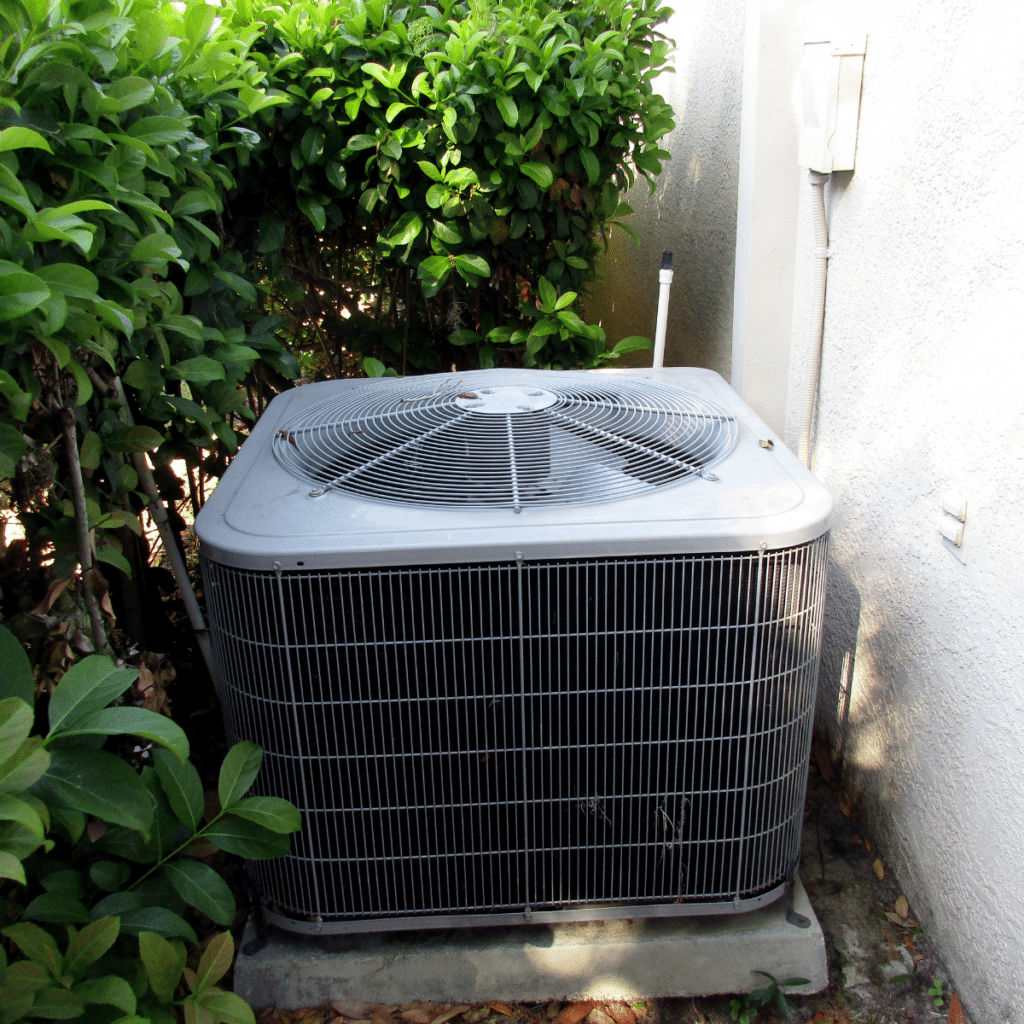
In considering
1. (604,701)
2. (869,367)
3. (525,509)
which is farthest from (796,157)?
(604,701)

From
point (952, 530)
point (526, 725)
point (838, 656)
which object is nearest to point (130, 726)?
point (526, 725)

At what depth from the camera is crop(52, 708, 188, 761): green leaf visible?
112cm

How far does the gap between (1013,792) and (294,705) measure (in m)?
1.28

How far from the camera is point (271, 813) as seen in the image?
143 centimetres

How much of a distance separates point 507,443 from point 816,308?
1053 millimetres

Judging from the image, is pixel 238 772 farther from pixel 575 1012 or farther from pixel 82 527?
pixel 575 1012

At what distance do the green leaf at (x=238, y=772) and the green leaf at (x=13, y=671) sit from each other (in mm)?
387

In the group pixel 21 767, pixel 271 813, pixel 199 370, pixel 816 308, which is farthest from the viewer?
pixel 816 308

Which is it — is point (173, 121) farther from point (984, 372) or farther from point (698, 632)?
point (984, 372)

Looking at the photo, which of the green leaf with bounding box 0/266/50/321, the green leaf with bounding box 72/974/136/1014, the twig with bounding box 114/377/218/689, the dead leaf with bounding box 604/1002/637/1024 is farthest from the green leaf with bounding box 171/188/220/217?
the dead leaf with bounding box 604/1002/637/1024

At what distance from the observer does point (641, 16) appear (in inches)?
111

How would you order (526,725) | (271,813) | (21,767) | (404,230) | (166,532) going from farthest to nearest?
(404,230)
(166,532)
(526,725)
(271,813)
(21,767)

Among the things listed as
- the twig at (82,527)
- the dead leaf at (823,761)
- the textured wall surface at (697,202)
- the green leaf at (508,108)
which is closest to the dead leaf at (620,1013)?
the dead leaf at (823,761)

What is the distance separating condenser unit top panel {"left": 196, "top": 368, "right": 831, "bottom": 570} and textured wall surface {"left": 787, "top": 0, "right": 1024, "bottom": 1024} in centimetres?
32
